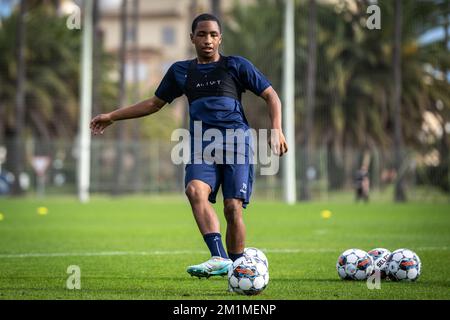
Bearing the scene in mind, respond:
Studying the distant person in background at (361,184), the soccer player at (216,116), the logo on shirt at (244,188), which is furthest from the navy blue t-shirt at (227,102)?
the distant person in background at (361,184)

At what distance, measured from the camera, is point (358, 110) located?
51.7 meters

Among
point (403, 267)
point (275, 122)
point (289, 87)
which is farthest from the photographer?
point (289, 87)

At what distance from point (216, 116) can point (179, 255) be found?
13.5ft

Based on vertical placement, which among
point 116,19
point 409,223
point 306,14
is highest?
point 116,19

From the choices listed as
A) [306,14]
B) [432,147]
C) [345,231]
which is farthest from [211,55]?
[306,14]

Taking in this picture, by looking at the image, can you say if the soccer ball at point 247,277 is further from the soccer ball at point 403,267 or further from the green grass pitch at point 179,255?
the soccer ball at point 403,267

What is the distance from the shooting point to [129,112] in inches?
367

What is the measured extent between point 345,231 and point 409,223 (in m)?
3.60

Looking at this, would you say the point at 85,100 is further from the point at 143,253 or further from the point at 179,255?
the point at 179,255

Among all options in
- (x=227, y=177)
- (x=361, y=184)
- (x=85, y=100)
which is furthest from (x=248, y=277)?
(x=361, y=184)

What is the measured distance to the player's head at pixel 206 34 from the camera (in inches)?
341

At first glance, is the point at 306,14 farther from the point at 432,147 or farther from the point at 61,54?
the point at 61,54

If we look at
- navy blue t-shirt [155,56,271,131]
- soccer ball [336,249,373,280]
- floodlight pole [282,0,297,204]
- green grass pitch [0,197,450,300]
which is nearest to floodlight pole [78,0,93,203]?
floodlight pole [282,0,297,204]

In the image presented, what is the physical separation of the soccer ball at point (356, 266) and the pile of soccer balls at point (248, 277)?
1.47 meters
